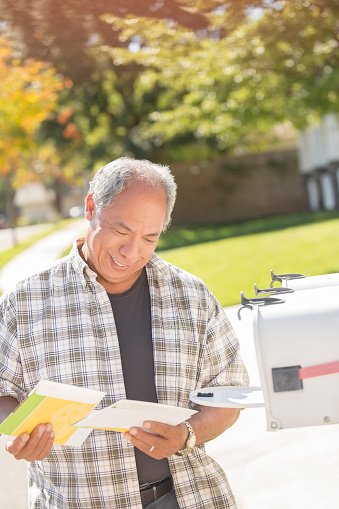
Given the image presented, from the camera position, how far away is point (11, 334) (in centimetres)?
204

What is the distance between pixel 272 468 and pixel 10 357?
2.52m

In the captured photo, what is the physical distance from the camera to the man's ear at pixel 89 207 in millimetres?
2178

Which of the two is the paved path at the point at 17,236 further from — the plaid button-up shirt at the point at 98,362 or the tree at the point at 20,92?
the plaid button-up shirt at the point at 98,362

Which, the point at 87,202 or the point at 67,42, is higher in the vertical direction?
the point at 67,42

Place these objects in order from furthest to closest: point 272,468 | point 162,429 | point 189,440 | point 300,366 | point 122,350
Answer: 1. point 272,468
2. point 122,350
3. point 189,440
4. point 162,429
5. point 300,366

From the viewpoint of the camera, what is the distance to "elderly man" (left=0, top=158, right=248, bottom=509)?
202cm

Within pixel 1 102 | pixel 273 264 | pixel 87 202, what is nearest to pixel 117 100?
pixel 1 102

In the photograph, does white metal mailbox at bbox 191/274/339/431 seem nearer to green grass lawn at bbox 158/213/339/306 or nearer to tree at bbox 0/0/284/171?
green grass lawn at bbox 158/213/339/306

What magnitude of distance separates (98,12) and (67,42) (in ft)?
16.0

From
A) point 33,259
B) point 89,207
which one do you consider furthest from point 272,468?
point 33,259

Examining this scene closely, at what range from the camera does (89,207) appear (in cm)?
220

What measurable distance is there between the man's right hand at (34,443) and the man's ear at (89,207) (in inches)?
27.5

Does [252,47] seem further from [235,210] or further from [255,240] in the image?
[235,210]

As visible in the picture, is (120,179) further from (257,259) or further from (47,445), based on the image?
(257,259)
